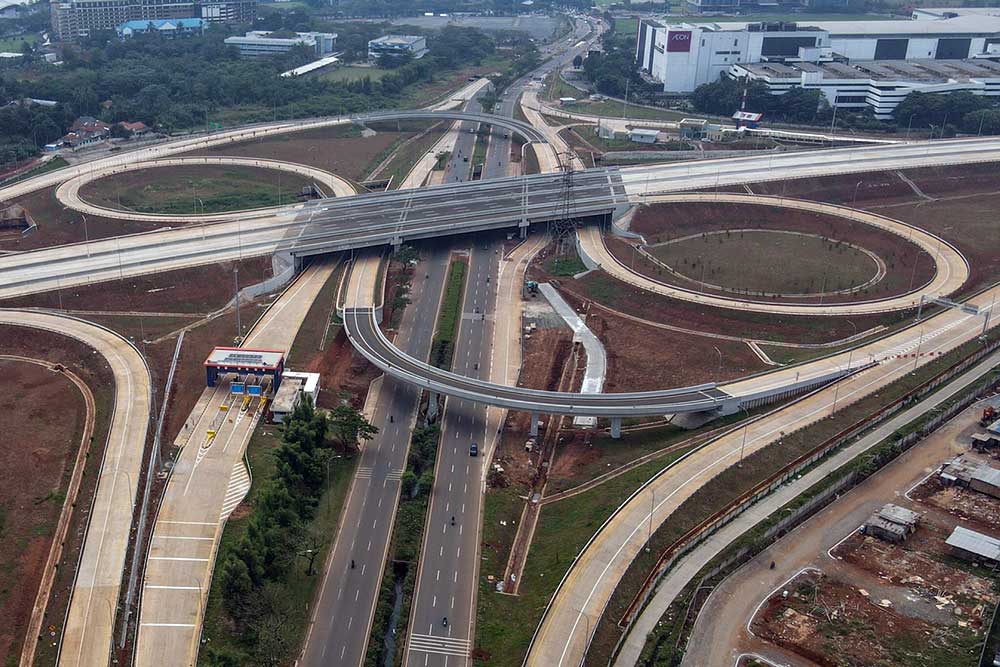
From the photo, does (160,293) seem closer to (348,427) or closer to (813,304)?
(348,427)

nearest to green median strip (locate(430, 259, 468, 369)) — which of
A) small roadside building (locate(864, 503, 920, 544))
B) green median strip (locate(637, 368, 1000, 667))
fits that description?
green median strip (locate(637, 368, 1000, 667))

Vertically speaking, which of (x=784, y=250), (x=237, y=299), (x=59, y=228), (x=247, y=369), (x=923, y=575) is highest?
(x=784, y=250)

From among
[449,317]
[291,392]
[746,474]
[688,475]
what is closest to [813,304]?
[746,474]

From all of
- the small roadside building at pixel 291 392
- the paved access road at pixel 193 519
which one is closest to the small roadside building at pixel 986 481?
the small roadside building at pixel 291 392

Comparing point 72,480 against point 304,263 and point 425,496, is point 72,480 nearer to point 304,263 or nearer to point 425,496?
point 425,496

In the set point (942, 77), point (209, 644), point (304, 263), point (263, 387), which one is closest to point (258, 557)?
point (209, 644)

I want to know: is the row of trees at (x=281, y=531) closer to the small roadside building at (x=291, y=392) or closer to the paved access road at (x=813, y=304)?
the small roadside building at (x=291, y=392)
